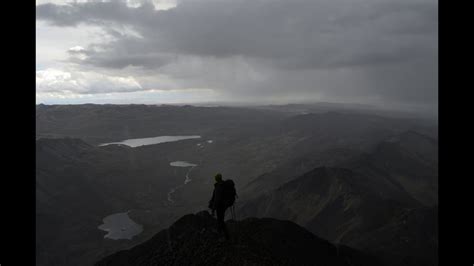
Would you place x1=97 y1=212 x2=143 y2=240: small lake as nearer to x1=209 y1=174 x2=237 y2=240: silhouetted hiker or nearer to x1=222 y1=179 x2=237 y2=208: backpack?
x1=209 y1=174 x2=237 y2=240: silhouetted hiker

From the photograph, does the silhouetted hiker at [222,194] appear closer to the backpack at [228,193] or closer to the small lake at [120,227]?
the backpack at [228,193]

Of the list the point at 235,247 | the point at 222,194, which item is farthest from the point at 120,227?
the point at 222,194

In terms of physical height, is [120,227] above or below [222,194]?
below

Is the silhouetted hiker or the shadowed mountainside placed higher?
the silhouetted hiker

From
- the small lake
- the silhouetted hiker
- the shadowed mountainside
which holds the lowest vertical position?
the small lake

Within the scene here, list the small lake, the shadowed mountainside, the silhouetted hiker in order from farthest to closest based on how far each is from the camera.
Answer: the small lake < the shadowed mountainside < the silhouetted hiker

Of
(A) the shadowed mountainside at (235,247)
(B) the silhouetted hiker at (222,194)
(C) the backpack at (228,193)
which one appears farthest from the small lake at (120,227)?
(C) the backpack at (228,193)

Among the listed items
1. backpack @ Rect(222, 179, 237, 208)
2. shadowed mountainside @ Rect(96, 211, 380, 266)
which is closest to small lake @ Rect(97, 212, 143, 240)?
shadowed mountainside @ Rect(96, 211, 380, 266)

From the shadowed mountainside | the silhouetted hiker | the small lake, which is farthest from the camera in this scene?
the small lake

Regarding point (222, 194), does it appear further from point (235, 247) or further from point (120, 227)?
point (120, 227)
